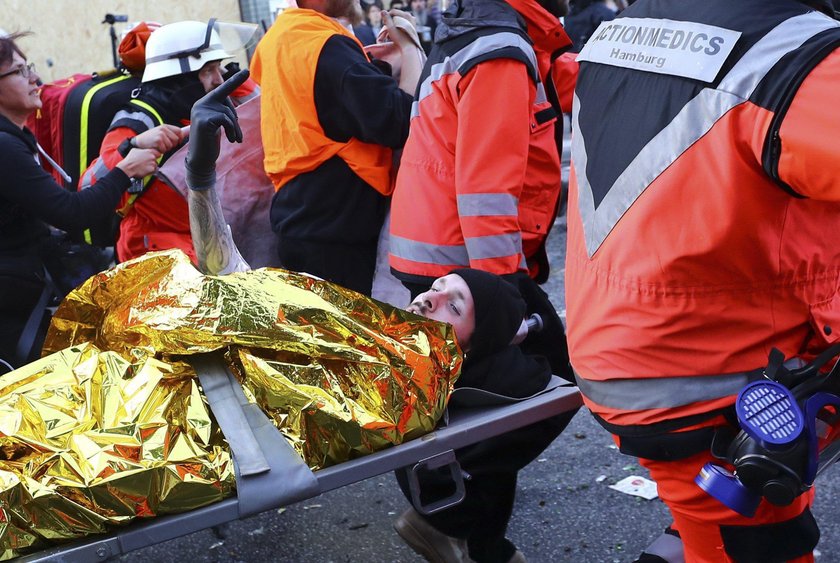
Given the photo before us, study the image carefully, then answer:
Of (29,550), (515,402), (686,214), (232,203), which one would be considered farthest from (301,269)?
(686,214)

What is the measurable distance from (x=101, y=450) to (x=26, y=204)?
1.67 m

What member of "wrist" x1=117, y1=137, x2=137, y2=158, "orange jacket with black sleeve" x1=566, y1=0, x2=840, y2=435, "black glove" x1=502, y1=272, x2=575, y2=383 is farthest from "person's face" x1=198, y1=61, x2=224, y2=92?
"orange jacket with black sleeve" x1=566, y1=0, x2=840, y2=435

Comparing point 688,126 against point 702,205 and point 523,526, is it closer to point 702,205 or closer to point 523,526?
point 702,205

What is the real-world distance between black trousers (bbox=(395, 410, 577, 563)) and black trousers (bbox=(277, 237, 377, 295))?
956 mm

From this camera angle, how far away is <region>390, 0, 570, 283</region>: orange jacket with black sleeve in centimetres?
270

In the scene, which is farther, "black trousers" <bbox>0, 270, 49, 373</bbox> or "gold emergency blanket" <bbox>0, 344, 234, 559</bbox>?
"black trousers" <bbox>0, 270, 49, 373</bbox>

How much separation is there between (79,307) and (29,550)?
80 cm

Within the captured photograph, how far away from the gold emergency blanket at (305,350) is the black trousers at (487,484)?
0.96 feet

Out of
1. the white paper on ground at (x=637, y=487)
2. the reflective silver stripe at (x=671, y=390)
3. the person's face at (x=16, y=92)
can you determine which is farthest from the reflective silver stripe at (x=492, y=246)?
the person's face at (x=16, y=92)

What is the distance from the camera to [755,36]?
1488mm

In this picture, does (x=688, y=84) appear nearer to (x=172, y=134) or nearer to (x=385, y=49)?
(x=385, y=49)

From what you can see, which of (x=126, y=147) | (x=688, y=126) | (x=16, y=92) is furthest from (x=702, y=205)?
(x=16, y=92)

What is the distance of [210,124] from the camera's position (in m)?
2.73

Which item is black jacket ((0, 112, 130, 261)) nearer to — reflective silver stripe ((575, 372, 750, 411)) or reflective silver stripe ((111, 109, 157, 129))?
reflective silver stripe ((111, 109, 157, 129))
